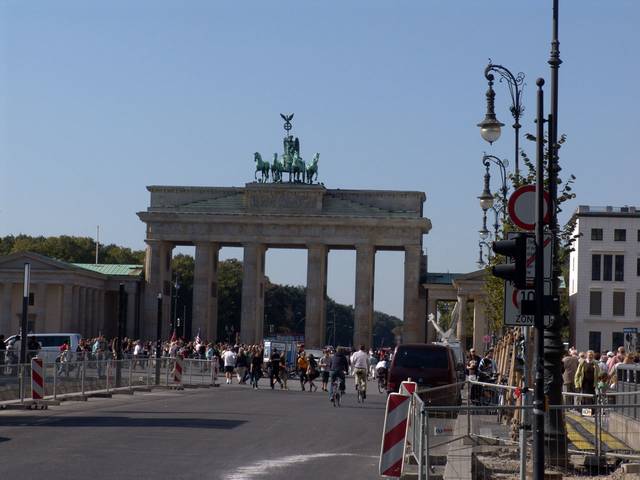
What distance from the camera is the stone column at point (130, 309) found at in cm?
11400

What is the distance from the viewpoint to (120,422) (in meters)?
27.2

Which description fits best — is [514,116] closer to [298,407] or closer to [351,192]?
[298,407]

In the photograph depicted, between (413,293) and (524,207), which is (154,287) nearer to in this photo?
(413,293)


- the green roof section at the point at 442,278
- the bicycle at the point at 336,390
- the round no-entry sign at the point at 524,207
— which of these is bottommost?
the bicycle at the point at 336,390

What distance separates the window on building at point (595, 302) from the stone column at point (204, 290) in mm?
30520

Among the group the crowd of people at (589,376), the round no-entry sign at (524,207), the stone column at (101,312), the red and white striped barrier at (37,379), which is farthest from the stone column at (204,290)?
the round no-entry sign at (524,207)

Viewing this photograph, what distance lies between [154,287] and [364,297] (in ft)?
55.4

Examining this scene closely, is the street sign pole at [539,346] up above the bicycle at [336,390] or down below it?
above

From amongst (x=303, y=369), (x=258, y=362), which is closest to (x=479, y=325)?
(x=303, y=369)

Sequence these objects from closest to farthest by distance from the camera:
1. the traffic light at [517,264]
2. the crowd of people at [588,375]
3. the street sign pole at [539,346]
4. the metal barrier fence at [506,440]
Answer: the street sign pole at [539,346] → the traffic light at [517,264] → the metal barrier fence at [506,440] → the crowd of people at [588,375]

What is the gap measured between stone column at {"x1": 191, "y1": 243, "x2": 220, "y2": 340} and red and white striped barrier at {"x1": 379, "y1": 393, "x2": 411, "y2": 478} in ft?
309

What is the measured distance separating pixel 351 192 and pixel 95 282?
73.9 feet

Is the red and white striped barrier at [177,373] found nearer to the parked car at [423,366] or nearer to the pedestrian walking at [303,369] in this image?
the pedestrian walking at [303,369]

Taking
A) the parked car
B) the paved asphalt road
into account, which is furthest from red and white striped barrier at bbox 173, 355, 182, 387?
the parked car
